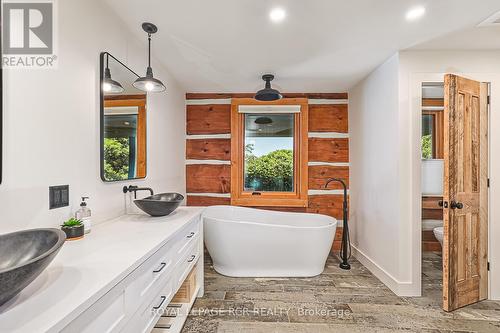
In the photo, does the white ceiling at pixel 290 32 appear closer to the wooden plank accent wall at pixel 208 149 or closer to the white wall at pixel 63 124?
the white wall at pixel 63 124

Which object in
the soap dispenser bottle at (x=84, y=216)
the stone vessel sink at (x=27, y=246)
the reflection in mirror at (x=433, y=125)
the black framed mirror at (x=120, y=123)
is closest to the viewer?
the stone vessel sink at (x=27, y=246)

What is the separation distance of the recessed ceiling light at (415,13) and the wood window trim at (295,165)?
6.11 feet

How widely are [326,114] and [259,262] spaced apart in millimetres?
2353

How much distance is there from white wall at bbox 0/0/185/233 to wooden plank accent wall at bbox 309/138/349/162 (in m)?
2.59

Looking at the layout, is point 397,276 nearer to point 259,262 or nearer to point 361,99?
point 259,262

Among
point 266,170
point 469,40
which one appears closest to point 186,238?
point 266,170

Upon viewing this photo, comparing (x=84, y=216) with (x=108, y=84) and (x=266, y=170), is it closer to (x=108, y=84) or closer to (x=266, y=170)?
(x=108, y=84)

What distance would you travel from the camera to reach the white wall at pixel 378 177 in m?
2.51

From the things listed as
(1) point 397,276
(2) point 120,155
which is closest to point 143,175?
(2) point 120,155

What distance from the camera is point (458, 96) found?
87.2 inches

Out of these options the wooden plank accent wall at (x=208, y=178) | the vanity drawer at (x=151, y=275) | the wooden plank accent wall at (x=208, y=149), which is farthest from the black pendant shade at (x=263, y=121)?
the vanity drawer at (x=151, y=275)

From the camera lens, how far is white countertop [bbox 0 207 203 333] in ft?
2.14

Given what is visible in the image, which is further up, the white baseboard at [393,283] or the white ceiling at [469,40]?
the white ceiling at [469,40]

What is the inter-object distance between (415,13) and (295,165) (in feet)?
7.71
